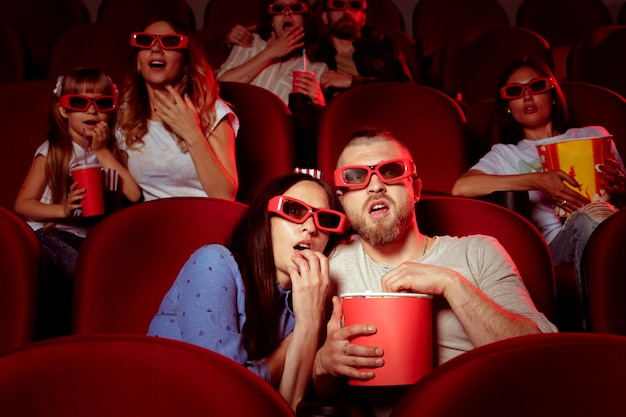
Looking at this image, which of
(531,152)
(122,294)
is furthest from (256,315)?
(531,152)

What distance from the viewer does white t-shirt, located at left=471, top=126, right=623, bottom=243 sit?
1.50 meters

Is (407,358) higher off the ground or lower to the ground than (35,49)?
lower

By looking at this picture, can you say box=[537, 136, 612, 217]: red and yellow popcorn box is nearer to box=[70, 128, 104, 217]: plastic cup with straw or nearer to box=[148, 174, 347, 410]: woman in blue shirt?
box=[148, 174, 347, 410]: woman in blue shirt

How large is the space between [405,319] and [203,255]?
29 cm

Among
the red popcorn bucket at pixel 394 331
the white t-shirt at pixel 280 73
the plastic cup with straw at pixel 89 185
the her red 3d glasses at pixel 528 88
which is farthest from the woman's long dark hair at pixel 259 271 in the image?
the white t-shirt at pixel 280 73

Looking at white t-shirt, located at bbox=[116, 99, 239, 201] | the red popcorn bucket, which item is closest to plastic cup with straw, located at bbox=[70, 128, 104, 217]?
white t-shirt, located at bbox=[116, 99, 239, 201]

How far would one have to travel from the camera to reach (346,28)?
2045mm

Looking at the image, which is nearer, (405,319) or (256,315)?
(405,319)

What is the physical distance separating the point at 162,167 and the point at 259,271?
56cm

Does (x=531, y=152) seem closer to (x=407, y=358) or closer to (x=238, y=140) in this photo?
(x=238, y=140)

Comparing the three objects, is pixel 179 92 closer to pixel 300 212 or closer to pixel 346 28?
pixel 300 212

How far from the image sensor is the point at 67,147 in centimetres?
144

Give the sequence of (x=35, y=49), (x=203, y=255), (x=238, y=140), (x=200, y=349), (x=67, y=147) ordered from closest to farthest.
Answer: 1. (x=200, y=349)
2. (x=203, y=255)
3. (x=67, y=147)
4. (x=238, y=140)
5. (x=35, y=49)

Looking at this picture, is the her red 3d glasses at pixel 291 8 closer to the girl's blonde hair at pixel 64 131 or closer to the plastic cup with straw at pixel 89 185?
the girl's blonde hair at pixel 64 131
